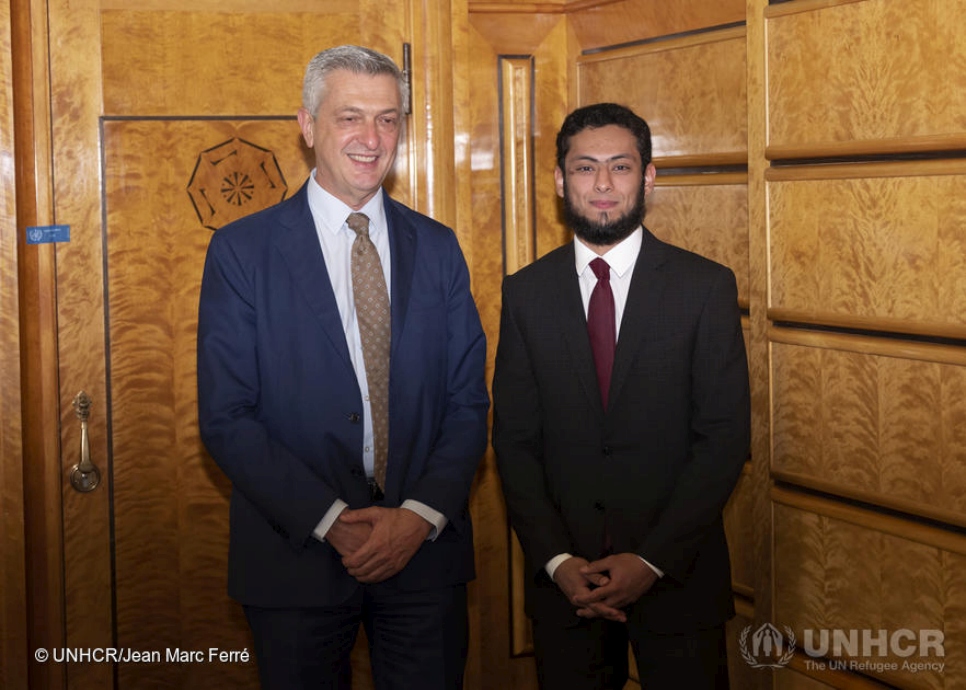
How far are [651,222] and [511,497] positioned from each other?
1.04 m

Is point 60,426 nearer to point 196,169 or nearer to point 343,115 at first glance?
point 196,169

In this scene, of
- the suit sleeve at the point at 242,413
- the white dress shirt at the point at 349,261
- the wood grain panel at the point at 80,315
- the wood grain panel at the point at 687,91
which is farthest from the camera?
the wood grain panel at the point at 80,315

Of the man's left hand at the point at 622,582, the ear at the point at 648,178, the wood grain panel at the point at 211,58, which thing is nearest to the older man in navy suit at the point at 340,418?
the man's left hand at the point at 622,582

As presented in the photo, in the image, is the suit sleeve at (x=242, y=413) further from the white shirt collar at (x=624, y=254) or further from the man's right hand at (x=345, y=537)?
the white shirt collar at (x=624, y=254)

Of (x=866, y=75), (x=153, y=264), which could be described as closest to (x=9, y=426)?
(x=153, y=264)

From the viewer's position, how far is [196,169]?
118 inches

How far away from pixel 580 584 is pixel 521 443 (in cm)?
33

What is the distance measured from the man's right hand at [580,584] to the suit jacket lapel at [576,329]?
32cm

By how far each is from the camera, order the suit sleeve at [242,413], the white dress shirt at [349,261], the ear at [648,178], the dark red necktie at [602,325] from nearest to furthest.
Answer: the suit sleeve at [242,413] < the white dress shirt at [349,261] < the dark red necktie at [602,325] < the ear at [648,178]

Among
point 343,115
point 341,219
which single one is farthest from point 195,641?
point 343,115

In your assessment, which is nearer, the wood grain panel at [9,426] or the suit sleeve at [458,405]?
the suit sleeve at [458,405]

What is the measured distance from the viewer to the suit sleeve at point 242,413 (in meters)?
2.15

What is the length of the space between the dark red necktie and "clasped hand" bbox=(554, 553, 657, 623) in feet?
1.06
